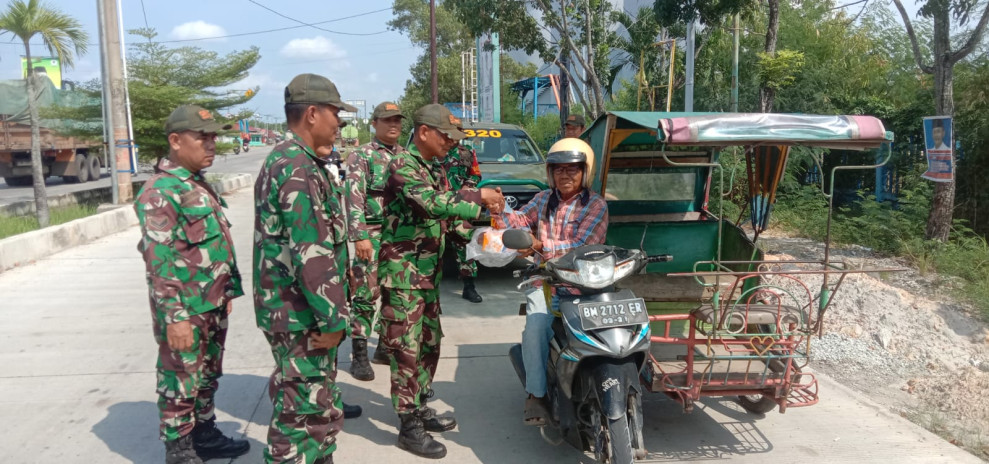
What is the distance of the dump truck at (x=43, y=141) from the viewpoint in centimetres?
1655

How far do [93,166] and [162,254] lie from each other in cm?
2455

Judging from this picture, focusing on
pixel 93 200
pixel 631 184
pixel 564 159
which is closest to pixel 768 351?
pixel 564 159

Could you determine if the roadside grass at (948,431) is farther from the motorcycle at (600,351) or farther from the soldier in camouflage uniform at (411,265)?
the soldier in camouflage uniform at (411,265)

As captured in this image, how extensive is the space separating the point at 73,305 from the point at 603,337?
19.4 feet

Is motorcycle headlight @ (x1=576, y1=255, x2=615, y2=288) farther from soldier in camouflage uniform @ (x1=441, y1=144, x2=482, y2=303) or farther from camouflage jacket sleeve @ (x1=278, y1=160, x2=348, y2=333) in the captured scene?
soldier in camouflage uniform @ (x1=441, y1=144, x2=482, y2=303)

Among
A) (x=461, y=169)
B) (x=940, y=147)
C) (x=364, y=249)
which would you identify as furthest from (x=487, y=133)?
(x=940, y=147)

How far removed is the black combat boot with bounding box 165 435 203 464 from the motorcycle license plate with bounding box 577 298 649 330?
207cm

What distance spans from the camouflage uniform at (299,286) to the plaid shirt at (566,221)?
1275mm

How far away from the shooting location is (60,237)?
30.7 ft

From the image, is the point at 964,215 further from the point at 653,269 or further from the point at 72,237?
the point at 72,237

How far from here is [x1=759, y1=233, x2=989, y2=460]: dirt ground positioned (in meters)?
4.37

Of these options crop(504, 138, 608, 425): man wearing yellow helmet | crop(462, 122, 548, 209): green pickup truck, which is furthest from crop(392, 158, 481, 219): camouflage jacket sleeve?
crop(462, 122, 548, 209): green pickup truck

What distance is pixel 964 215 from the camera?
27.7 feet

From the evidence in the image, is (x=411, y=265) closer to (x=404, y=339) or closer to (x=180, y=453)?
(x=404, y=339)
